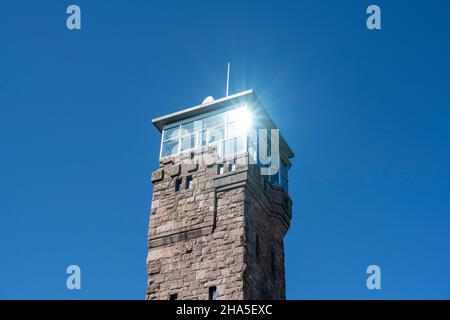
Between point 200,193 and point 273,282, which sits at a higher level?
point 200,193

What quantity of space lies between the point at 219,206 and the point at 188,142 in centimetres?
355

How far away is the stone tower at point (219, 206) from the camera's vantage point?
20.2m

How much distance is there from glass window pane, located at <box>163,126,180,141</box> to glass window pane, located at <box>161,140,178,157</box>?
0.57ft

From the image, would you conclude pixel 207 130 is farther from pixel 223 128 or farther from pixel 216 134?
pixel 223 128

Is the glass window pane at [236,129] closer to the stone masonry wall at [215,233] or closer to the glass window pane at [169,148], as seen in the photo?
the stone masonry wall at [215,233]

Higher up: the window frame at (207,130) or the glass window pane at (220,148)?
the window frame at (207,130)

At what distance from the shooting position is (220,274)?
65.2 feet

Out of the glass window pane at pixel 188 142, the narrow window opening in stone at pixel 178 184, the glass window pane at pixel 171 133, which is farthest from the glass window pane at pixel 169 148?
the narrow window opening in stone at pixel 178 184

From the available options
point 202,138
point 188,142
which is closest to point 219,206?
point 202,138

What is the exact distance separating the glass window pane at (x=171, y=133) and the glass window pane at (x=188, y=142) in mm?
442

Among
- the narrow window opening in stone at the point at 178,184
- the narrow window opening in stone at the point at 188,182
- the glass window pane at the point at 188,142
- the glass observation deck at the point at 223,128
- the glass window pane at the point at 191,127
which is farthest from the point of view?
the glass window pane at the point at 191,127
